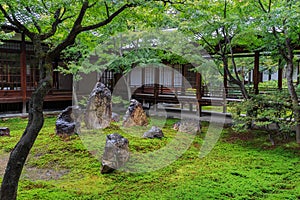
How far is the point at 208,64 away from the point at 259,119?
4234 millimetres

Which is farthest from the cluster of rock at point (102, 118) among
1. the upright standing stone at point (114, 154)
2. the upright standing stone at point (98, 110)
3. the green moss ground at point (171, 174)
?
the upright standing stone at point (114, 154)

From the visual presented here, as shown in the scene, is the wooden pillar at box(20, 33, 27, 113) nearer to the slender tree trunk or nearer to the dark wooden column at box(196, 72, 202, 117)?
the dark wooden column at box(196, 72, 202, 117)

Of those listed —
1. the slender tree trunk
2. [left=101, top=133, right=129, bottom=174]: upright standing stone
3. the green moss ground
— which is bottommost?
the green moss ground

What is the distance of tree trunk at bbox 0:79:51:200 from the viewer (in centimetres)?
358

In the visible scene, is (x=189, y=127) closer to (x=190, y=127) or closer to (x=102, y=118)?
(x=190, y=127)

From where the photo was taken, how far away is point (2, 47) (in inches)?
466

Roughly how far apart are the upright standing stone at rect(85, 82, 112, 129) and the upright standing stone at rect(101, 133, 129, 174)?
282 cm

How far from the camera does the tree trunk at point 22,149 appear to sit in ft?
11.7

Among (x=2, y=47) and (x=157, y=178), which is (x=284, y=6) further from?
(x=2, y=47)

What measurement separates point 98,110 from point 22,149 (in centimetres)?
513

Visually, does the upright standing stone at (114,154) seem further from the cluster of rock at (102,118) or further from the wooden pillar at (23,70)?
the wooden pillar at (23,70)

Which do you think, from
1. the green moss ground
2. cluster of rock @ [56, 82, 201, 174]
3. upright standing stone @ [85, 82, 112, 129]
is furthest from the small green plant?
upright standing stone @ [85, 82, 112, 129]

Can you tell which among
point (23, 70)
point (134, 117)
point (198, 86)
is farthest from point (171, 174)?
point (23, 70)

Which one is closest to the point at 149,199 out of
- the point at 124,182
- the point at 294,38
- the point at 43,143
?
the point at 124,182
